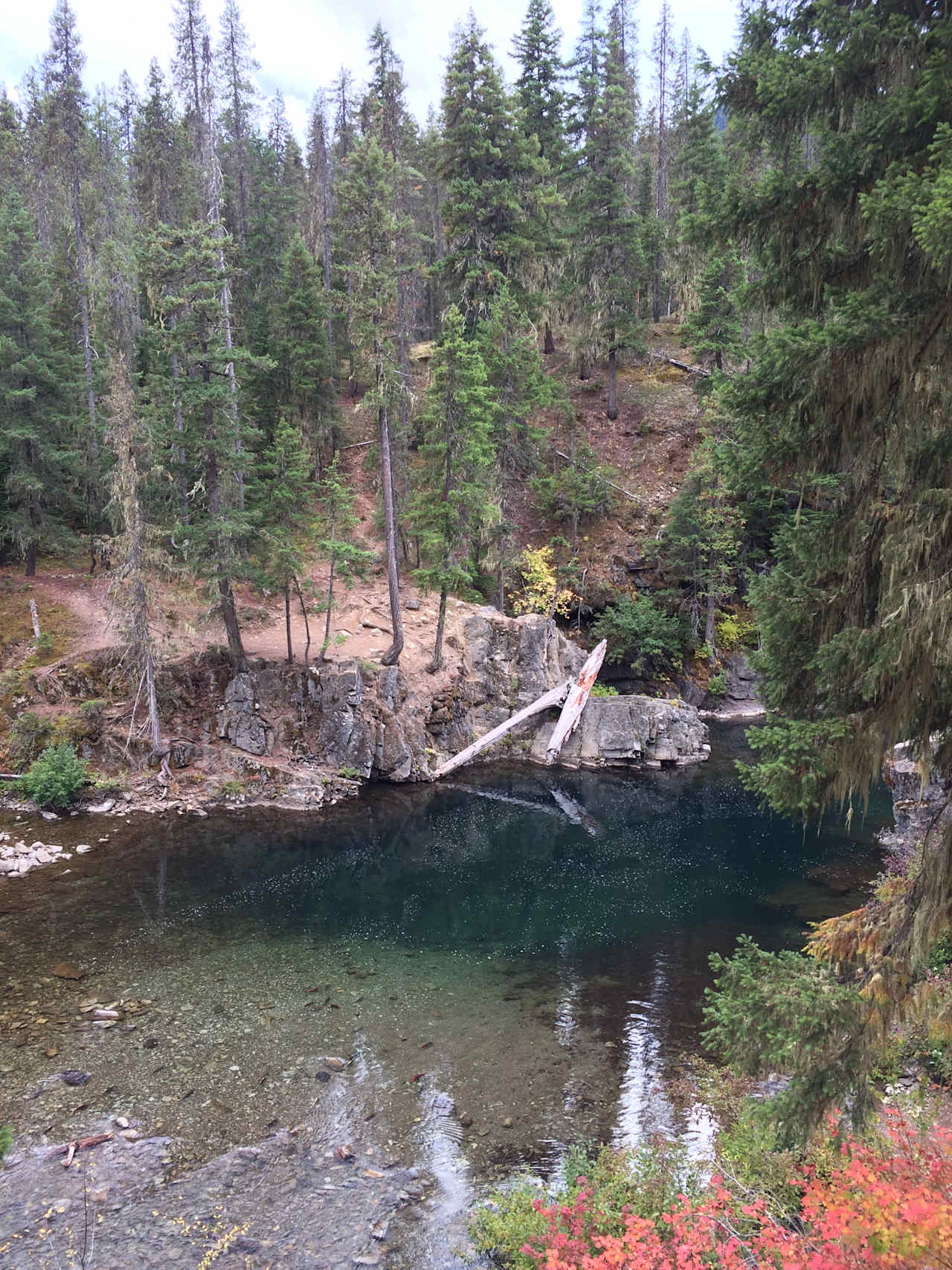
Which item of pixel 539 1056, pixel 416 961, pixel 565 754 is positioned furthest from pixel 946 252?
pixel 565 754

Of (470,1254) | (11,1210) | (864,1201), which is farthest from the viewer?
(11,1210)

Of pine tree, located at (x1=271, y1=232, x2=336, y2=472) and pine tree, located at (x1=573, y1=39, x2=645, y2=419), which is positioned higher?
pine tree, located at (x1=573, y1=39, x2=645, y2=419)

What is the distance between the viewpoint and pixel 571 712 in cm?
2722

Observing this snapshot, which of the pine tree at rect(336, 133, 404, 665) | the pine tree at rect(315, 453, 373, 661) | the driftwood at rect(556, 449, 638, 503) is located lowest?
the pine tree at rect(315, 453, 373, 661)

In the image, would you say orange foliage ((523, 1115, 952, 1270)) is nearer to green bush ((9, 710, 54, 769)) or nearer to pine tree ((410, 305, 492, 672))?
green bush ((9, 710, 54, 769))

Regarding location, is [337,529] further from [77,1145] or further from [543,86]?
[543,86]

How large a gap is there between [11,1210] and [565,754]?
21028mm

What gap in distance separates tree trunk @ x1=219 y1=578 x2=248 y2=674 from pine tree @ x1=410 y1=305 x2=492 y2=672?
263 inches

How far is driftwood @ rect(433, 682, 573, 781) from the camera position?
25.6 metres

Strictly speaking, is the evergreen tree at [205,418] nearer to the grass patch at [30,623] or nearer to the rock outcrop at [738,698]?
the grass patch at [30,623]

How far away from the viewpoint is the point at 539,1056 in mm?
11367

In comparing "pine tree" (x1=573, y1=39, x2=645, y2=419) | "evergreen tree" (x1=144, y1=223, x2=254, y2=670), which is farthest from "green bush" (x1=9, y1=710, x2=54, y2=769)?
"pine tree" (x1=573, y1=39, x2=645, y2=419)

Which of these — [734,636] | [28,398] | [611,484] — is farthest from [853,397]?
[611,484]

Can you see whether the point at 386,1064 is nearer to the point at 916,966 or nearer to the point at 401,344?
the point at 916,966
